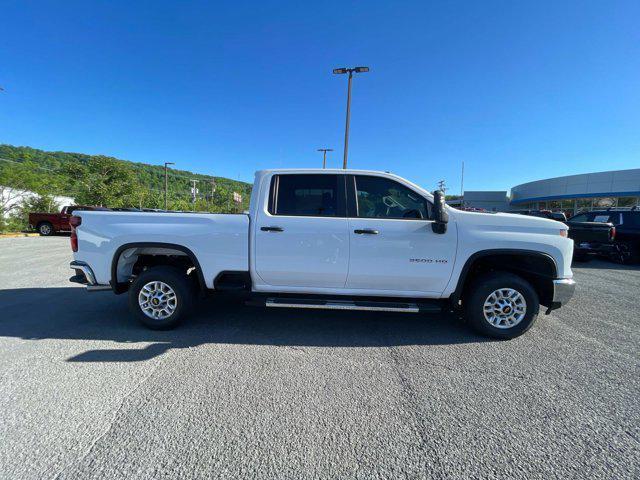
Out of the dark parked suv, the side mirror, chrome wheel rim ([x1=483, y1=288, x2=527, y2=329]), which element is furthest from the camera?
the dark parked suv

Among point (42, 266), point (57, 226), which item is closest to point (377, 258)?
point (42, 266)

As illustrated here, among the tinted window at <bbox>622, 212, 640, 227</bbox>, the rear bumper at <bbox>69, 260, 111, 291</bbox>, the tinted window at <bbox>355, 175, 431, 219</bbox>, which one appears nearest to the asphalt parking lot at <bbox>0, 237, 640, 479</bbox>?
the rear bumper at <bbox>69, 260, 111, 291</bbox>

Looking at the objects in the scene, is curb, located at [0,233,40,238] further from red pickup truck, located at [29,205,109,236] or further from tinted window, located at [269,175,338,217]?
tinted window, located at [269,175,338,217]

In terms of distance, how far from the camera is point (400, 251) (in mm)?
3611

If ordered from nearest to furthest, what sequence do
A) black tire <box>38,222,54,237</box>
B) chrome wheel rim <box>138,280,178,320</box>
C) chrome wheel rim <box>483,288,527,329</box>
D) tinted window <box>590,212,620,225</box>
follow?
chrome wheel rim <box>483,288,527,329</box> < chrome wheel rim <box>138,280,178,320</box> < tinted window <box>590,212,620,225</box> < black tire <box>38,222,54,237</box>

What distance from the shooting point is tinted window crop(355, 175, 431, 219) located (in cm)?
375

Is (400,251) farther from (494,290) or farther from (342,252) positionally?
(494,290)

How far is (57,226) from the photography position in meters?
16.8

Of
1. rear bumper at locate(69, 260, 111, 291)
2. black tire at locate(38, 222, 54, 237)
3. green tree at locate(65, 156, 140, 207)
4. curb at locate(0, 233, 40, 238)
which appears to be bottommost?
curb at locate(0, 233, 40, 238)

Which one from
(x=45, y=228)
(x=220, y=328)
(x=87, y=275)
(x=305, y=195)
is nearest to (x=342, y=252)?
(x=305, y=195)

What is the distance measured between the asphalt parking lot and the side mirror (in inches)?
53.8

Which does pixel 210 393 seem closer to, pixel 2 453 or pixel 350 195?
pixel 2 453

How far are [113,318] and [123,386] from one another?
201 cm

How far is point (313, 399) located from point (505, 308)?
268cm
